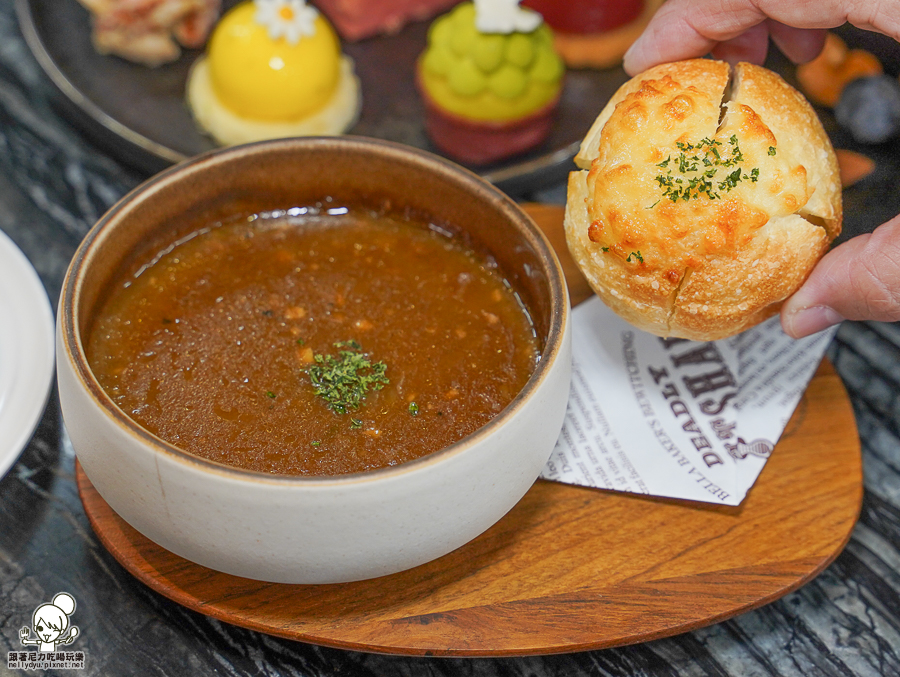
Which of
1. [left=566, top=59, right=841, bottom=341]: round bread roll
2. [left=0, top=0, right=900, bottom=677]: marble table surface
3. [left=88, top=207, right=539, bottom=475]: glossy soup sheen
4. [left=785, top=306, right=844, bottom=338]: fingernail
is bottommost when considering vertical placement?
[left=0, top=0, right=900, bottom=677]: marble table surface

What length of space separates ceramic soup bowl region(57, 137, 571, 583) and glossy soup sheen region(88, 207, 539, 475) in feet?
0.27

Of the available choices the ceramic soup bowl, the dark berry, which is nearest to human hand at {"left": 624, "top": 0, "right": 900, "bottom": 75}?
the ceramic soup bowl

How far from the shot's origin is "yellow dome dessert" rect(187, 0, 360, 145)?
249 cm

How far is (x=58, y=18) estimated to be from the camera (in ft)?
9.02

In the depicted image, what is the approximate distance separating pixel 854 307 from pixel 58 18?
2.54 m

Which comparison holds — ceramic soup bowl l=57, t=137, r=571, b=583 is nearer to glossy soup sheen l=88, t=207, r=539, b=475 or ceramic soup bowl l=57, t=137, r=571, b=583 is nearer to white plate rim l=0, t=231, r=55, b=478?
glossy soup sheen l=88, t=207, r=539, b=475

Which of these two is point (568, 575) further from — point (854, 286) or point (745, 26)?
point (745, 26)

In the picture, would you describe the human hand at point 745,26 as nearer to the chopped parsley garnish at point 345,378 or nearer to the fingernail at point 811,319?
the fingernail at point 811,319

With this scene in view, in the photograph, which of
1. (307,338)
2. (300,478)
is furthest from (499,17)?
(300,478)

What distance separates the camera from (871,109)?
102 inches

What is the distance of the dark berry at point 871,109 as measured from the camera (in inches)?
102

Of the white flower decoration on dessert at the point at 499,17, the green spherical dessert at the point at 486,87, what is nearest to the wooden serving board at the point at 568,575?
the green spherical dessert at the point at 486,87

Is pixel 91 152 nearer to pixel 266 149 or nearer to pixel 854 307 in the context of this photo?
pixel 266 149

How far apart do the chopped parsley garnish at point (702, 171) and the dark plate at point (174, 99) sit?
0.90 meters
